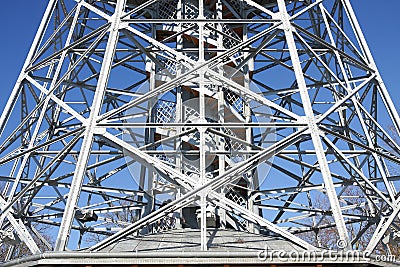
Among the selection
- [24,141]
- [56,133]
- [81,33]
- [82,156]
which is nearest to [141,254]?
[82,156]

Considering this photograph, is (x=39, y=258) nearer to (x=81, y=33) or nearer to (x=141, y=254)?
(x=141, y=254)

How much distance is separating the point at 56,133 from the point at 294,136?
7.62m

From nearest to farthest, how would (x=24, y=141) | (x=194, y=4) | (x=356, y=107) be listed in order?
(x=356, y=107) → (x=24, y=141) → (x=194, y=4)

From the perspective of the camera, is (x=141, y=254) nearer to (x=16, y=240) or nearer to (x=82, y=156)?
(x=82, y=156)

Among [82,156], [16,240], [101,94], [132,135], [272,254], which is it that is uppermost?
[132,135]

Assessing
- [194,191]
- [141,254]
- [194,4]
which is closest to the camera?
[141,254]

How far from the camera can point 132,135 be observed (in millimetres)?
14211

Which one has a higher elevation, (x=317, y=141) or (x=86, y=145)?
(x=86, y=145)

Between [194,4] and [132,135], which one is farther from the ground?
[194,4]

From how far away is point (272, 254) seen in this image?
24.6 feet

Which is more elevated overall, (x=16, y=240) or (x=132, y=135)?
(x=132, y=135)

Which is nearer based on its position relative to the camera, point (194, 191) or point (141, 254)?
point (141, 254)

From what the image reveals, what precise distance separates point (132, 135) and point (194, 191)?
6148 mm

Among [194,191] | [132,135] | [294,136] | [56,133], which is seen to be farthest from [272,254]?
[56,133]
